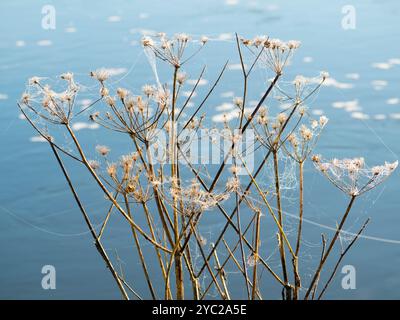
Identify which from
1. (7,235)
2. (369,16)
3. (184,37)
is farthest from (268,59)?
(369,16)

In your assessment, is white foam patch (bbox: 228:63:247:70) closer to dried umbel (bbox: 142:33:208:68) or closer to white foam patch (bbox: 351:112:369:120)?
white foam patch (bbox: 351:112:369:120)

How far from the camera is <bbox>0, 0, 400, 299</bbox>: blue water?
372cm

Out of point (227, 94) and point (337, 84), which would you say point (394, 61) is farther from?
point (227, 94)

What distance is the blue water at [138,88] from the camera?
372 cm

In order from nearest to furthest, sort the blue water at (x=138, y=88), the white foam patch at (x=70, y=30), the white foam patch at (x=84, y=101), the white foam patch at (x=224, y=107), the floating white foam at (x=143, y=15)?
the blue water at (x=138, y=88), the white foam patch at (x=224, y=107), the white foam patch at (x=84, y=101), the white foam patch at (x=70, y=30), the floating white foam at (x=143, y=15)

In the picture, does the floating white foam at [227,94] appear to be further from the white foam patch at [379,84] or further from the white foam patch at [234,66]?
the white foam patch at [379,84]

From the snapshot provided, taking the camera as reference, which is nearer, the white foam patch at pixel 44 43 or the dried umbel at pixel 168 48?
the dried umbel at pixel 168 48

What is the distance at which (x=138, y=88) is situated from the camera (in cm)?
489

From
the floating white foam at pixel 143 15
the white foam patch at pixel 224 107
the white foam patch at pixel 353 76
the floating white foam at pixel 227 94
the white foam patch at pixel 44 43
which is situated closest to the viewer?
the white foam patch at pixel 224 107

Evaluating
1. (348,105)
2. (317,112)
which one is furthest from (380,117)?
(317,112)

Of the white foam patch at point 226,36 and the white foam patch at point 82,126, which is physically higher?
the white foam patch at point 226,36

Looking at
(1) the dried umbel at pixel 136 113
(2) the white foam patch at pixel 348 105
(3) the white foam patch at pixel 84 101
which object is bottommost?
(1) the dried umbel at pixel 136 113

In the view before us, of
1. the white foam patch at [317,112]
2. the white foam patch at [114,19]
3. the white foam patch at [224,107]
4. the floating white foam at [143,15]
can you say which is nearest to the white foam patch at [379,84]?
the white foam patch at [317,112]
